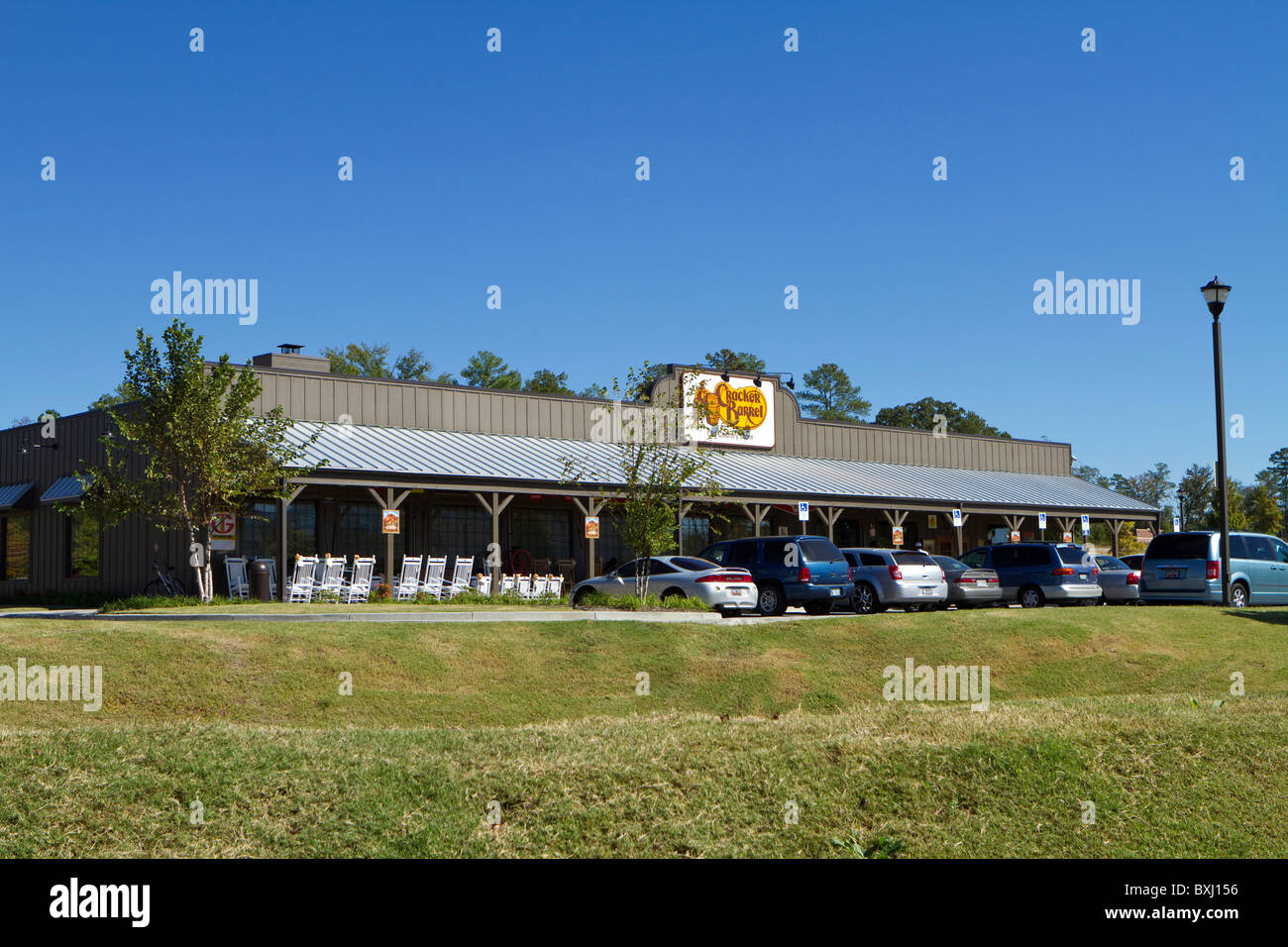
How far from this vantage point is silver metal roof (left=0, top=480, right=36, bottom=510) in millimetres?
29969

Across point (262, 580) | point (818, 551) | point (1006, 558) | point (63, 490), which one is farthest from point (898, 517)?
point (63, 490)

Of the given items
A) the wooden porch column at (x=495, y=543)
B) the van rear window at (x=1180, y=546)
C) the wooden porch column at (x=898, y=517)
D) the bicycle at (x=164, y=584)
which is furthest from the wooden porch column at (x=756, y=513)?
the bicycle at (x=164, y=584)

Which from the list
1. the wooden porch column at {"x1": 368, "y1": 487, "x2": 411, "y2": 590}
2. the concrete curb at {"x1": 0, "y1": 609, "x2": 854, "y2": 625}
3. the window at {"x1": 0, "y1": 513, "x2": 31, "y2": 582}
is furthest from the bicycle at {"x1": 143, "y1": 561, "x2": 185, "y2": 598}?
the window at {"x1": 0, "y1": 513, "x2": 31, "y2": 582}

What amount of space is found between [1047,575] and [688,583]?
8339mm

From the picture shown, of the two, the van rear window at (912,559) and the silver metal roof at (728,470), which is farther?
the silver metal roof at (728,470)

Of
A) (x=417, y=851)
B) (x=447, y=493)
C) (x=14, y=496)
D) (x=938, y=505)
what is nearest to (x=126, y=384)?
(x=447, y=493)

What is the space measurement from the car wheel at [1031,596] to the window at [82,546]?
20.4 meters

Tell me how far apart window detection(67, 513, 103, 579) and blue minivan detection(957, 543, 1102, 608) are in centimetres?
2009

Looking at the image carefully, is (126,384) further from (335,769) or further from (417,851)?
(417,851)

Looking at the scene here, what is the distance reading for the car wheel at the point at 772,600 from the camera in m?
22.8

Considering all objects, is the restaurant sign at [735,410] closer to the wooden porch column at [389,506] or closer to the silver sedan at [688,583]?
the wooden porch column at [389,506]

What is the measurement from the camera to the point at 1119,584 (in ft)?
86.3
